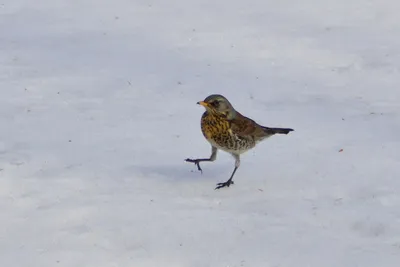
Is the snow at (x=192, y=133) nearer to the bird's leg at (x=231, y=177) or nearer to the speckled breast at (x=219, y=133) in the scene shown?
the bird's leg at (x=231, y=177)

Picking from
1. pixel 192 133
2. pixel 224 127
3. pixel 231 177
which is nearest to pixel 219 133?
pixel 224 127

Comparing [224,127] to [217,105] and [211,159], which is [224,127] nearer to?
[217,105]

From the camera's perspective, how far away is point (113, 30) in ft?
40.7

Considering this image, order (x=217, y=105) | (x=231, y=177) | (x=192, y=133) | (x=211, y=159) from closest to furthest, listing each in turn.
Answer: (x=217, y=105), (x=231, y=177), (x=211, y=159), (x=192, y=133)

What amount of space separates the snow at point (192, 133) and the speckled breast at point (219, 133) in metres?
0.35

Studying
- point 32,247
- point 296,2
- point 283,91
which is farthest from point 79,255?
point 296,2

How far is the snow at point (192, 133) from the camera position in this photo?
21.4 feet

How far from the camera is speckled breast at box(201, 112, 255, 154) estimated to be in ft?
25.1

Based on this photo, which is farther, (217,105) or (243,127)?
(243,127)

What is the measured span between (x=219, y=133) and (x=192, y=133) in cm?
159

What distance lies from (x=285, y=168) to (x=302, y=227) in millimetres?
1415

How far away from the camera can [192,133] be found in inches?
363

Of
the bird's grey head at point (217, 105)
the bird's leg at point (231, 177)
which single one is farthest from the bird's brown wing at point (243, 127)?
the bird's leg at point (231, 177)

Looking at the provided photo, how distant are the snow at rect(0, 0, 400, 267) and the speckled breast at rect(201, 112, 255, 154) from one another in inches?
13.8
